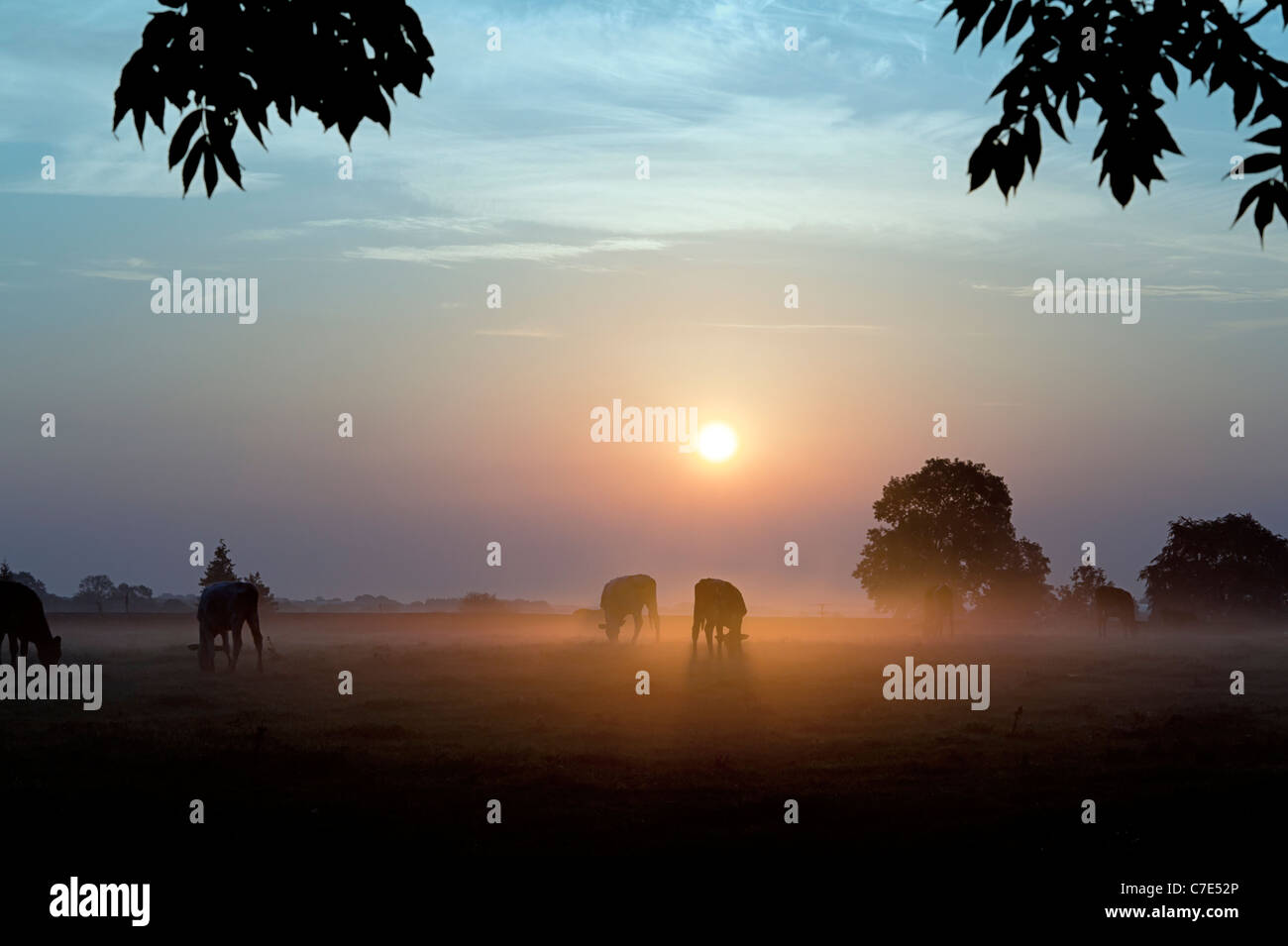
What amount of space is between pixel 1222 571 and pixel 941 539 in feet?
86.5

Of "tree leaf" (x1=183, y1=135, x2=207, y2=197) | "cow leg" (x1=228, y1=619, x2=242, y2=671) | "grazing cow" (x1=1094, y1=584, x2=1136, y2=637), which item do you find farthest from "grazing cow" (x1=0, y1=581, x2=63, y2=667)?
"grazing cow" (x1=1094, y1=584, x2=1136, y2=637)

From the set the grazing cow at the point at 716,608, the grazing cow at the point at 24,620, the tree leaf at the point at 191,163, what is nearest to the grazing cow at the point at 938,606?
the grazing cow at the point at 716,608

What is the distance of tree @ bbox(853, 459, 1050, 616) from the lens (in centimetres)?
7000

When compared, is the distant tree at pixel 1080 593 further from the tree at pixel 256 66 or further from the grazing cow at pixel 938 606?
the tree at pixel 256 66

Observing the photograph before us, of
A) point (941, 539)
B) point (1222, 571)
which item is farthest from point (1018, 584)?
point (1222, 571)

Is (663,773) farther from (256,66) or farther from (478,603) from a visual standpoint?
(478,603)

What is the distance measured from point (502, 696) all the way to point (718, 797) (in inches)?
439

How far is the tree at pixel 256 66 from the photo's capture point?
21.9 ft

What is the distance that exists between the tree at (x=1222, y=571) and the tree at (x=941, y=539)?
1818 cm

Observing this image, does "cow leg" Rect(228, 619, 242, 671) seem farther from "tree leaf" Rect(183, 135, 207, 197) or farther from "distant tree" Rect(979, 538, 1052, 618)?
"distant tree" Rect(979, 538, 1052, 618)

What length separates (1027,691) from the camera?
83.3 feet

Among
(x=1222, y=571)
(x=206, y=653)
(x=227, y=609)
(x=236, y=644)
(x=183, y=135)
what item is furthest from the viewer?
(x=1222, y=571)

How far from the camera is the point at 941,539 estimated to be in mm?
70375
